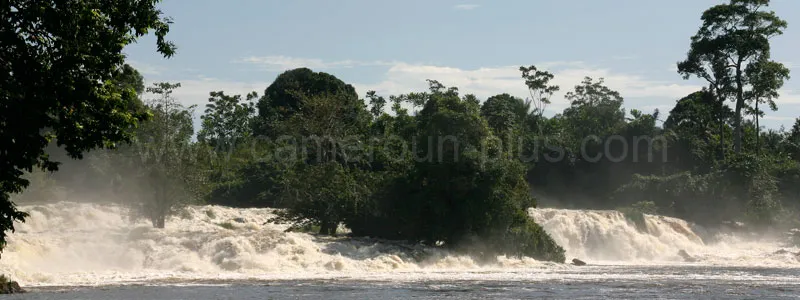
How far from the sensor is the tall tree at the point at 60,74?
568 inches

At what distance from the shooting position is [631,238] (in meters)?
55.7

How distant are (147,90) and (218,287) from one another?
677 inches

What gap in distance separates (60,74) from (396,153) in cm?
3264

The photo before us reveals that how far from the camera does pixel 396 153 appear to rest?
47.0 metres

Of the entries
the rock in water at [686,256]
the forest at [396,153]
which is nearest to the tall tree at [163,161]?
the forest at [396,153]

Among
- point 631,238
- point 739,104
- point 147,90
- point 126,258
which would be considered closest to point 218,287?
point 126,258

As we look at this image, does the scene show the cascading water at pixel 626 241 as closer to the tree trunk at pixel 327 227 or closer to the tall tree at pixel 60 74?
the tree trunk at pixel 327 227

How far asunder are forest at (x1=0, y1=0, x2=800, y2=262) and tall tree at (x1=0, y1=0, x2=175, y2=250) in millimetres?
32

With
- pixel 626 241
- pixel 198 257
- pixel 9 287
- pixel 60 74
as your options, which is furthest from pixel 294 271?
pixel 626 241

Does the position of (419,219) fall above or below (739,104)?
below

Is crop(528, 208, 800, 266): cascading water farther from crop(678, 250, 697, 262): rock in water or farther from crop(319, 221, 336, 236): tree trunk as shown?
crop(319, 221, 336, 236): tree trunk

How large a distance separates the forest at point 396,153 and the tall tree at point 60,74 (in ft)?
0.11

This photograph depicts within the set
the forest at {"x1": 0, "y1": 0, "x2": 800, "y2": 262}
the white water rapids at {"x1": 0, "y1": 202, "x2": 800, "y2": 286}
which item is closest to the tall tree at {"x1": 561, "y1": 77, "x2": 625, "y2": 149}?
the forest at {"x1": 0, "y1": 0, "x2": 800, "y2": 262}

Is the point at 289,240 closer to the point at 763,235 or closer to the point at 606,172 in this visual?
the point at 763,235
